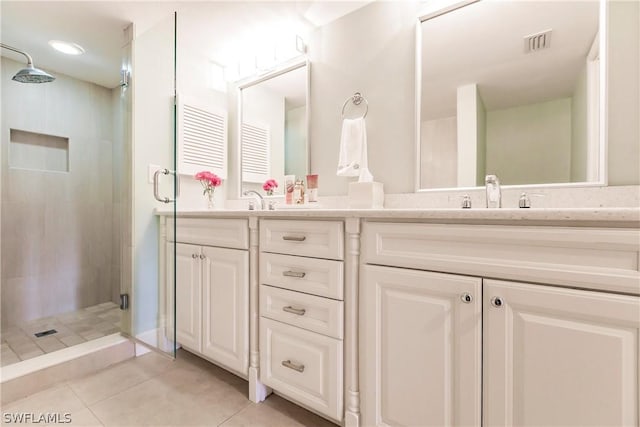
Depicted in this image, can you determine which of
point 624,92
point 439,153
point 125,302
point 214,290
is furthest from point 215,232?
point 624,92

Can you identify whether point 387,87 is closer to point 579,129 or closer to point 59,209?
point 579,129

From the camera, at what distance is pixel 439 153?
146 cm

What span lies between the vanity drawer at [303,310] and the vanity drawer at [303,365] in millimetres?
29

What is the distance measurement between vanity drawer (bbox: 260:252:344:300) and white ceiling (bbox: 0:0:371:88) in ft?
4.79

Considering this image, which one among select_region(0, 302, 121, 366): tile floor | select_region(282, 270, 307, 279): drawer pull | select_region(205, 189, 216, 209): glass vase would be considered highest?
select_region(205, 189, 216, 209): glass vase

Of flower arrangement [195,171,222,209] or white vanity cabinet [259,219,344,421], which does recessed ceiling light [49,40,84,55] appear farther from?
white vanity cabinet [259,219,344,421]

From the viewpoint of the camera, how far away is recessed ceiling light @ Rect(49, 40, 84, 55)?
2.06 m

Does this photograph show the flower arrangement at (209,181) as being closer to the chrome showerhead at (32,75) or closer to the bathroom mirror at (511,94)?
the chrome showerhead at (32,75)

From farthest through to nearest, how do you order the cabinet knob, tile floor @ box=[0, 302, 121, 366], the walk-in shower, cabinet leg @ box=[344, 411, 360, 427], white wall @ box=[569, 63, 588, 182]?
the walk-in shower → tile floor @ box=[0, 302, 121, 366] → white wall @ box=[569, 63, 588, 182] → cabinet leg @ box=[344, 411, 360, 427] → the cabinet knob

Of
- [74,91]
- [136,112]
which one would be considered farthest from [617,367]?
[74,91]

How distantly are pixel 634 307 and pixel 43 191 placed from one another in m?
3.44

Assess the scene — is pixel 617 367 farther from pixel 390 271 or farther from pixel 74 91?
Result: pixel 74 91

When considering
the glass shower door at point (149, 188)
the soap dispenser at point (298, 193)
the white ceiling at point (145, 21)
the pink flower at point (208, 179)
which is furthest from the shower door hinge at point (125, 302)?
the white ceiling at point (145, 21)

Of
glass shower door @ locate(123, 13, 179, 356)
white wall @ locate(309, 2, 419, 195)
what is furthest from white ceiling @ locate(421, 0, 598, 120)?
glass shower door @ locate(123, 13, 179, 356)
